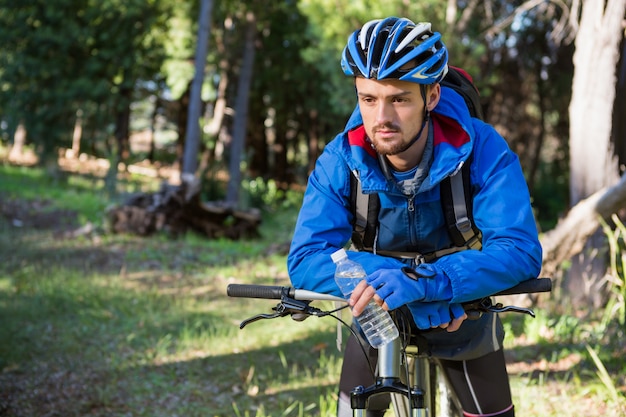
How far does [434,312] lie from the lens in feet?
7.50

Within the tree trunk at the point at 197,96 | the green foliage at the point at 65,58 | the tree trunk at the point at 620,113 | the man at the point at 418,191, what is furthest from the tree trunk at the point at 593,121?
the green foliage at the point at 65,58

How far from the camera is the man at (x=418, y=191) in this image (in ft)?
7.54

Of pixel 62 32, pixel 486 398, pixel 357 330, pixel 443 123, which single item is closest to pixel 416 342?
pixel 357 330

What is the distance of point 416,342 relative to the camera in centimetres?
254

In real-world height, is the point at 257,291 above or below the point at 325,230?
below

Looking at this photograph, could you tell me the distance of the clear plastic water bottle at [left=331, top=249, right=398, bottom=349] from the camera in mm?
2250

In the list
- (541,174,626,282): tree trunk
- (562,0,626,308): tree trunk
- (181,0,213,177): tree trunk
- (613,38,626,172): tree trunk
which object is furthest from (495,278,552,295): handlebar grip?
(181,0,213,177): tree trunk

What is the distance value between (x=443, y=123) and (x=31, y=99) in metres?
23.5

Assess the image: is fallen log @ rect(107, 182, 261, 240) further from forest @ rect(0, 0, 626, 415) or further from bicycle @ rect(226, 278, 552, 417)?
bicycle @ rect(226, 278, 552, 417)

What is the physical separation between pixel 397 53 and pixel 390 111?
7.5 inches

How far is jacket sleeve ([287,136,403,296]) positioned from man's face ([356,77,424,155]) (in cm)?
15

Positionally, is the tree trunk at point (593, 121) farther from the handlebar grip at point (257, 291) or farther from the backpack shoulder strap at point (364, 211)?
the handlebar grip at point (257, 291)

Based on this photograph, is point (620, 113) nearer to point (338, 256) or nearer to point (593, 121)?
point (593, 121)

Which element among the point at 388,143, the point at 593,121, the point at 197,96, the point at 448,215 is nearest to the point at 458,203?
the point at 448,215
